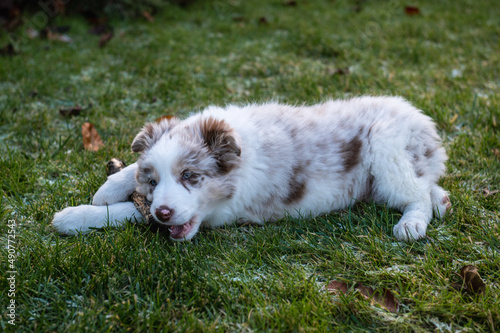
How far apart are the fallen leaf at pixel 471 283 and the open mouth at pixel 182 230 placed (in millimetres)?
1581

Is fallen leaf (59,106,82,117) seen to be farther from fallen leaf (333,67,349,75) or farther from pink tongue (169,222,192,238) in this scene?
fallen leaf (333,67,349,75)

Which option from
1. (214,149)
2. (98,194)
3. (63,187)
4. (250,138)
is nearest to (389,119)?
(250,138)

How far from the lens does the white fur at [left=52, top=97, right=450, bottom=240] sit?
2826 mm

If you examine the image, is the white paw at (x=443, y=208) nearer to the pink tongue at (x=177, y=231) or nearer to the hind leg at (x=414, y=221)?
the hind leg at (x=414, y=221)

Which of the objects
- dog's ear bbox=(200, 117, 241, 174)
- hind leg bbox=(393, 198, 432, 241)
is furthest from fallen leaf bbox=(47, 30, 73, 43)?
hind leg bbox=(393, 198, 432, 241)

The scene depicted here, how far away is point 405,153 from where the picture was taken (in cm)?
316

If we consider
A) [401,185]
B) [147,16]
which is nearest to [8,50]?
[147,16]

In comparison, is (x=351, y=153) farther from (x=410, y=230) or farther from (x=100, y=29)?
(x=100, y=29)

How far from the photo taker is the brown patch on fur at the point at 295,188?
3.08 meters

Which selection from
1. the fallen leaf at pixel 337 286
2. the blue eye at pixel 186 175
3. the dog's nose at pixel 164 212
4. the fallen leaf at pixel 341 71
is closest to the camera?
the fallen leaf at pixel 337 286

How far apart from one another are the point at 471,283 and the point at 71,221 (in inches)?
96.8

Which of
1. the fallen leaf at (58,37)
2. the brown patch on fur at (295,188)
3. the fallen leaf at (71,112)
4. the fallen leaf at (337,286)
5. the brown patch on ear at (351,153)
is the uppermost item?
the brown patch on ear at (351,153)

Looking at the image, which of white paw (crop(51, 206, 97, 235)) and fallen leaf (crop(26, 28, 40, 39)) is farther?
fallen leaf (crop(26, 28, 40, 39))

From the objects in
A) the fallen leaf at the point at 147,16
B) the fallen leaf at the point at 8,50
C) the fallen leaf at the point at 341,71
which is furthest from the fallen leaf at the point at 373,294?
the fallen leaf at the point at 147,16
